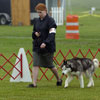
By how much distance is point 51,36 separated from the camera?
941cm

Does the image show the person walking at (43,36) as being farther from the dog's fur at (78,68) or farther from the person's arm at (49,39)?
the dog's fur at (78,68)

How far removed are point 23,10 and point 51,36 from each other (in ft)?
93.6

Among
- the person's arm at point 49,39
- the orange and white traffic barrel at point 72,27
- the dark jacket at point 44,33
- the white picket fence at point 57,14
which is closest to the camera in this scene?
the person's arm at point 49,39

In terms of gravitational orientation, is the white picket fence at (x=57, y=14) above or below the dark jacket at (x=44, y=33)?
below

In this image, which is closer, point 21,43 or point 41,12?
point 41,12

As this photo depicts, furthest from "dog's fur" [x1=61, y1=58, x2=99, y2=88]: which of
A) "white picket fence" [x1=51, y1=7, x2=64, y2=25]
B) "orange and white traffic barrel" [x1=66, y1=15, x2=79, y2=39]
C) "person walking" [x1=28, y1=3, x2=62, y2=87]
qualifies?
"white picket fence" [x1=51, y1=7, x2=64, y2=25]

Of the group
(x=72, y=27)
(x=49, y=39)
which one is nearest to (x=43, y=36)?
(x=49, y=39)

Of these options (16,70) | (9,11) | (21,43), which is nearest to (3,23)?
(9,11)

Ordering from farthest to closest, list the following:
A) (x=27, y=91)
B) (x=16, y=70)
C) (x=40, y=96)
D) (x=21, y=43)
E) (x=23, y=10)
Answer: (x=23, y=10)
(x=21, y=43)
(x=16, y=70)
(x=27, y=91)
(x=40, y=96)

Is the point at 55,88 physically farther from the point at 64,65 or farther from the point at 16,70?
the point at 16,70

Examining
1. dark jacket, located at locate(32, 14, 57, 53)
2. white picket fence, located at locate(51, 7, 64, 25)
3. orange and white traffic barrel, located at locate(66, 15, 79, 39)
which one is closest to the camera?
dark jacket, located at locate(32, 14, 57, 53)

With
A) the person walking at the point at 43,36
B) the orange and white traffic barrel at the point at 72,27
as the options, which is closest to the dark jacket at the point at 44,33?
the person walking at the point at 43,36

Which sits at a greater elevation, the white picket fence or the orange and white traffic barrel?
the orange and white traffic barrel

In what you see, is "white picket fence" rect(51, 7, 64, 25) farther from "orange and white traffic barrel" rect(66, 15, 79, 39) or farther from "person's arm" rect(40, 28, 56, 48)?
"person's arm" rect(40, 28, 56, 48)
